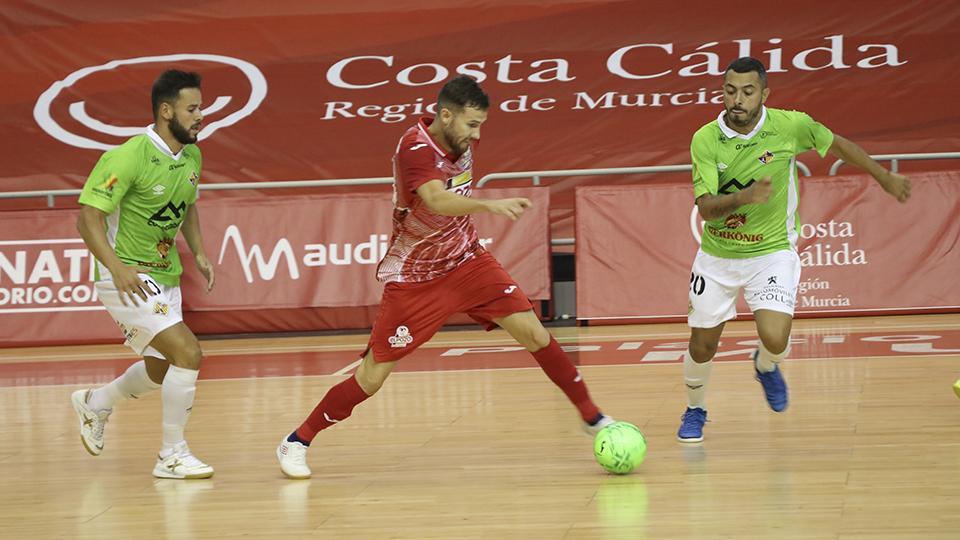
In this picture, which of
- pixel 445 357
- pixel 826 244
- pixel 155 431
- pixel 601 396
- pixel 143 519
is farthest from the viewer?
pixel 826 244

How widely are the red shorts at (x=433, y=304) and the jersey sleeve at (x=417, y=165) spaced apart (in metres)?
0.60

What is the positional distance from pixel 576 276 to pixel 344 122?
479 cm

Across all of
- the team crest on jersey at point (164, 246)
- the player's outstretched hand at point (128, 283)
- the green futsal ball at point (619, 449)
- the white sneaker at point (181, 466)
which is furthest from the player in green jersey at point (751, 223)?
the player's outstretched hand at point (128, 283)

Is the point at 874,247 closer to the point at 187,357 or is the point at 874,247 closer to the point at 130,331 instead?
the point at 187,357

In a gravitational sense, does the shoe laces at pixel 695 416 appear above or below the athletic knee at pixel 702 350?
below

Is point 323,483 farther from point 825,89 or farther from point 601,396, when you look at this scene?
point 825,89

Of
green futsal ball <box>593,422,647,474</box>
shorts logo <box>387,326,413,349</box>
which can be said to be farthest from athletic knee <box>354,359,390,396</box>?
green futsal ball <box>593,422,647,474</box>

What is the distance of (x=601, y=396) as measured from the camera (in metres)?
9.23

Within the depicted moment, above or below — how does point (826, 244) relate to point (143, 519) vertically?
above

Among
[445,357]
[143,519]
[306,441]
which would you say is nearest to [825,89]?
[445,357]

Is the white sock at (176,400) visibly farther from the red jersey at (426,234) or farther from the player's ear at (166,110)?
the player's ear at (166,110)

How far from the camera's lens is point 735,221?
7.30 m

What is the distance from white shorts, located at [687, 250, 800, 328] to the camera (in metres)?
7.27

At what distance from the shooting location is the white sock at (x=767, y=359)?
737 cm
